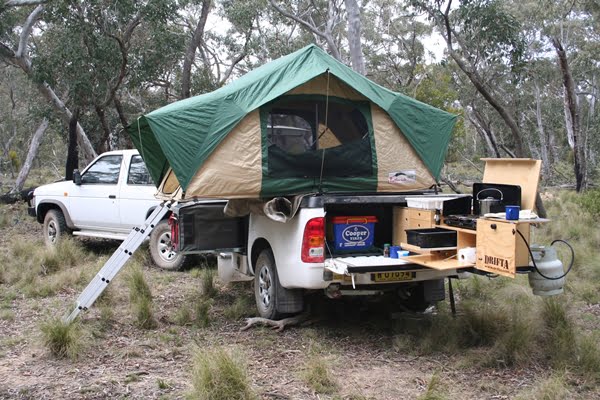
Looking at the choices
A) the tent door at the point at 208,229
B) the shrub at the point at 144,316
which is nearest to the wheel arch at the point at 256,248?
the tent door at the point at 208,229

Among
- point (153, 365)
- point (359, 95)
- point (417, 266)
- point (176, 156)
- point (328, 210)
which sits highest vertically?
point (359, 95)

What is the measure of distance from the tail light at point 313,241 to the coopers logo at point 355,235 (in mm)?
421

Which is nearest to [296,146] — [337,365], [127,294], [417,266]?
[417,266]

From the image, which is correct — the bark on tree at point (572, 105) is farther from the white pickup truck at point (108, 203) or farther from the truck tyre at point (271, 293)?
the truck tyre at point (271, 293)

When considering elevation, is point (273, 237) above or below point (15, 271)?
above

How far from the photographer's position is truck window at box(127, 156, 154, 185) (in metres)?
10.4

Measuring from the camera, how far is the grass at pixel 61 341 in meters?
5.58

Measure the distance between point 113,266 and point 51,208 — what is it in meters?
6.15

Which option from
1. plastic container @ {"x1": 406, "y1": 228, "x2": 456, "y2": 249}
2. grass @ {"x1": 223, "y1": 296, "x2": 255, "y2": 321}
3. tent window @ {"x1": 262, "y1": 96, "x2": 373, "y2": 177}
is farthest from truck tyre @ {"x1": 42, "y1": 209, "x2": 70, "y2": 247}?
plastic container @ {"x1": 406, "y1": 228, "x2": 456, "y2": 249}

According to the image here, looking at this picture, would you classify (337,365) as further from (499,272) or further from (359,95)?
(359,95)

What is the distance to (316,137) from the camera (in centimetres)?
677

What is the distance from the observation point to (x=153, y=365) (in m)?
5.45

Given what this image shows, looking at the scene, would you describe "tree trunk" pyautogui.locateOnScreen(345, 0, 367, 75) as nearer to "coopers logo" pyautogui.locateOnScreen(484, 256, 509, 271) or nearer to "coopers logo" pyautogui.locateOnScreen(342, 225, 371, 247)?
"coopers logo" pyautogui.locateOnScreen(342, 225, 371, 247)

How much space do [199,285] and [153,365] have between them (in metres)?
3.31
